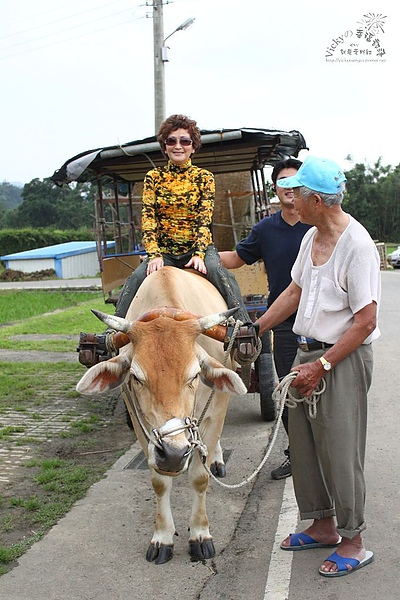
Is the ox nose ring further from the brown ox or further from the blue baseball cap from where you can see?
the blue baseball cap

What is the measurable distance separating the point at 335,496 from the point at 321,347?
0.81 meters

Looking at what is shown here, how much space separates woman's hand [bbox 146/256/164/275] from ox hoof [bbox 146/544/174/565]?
5.93 ft

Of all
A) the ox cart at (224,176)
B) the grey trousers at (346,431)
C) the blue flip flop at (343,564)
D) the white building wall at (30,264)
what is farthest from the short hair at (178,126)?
the white building wall at (30,264)

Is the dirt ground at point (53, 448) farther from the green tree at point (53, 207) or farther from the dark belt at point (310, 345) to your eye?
the green tree at point (53, 207)

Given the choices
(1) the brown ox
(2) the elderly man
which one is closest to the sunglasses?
(1) the brown ox

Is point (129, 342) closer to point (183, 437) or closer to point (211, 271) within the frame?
point (183, 437)

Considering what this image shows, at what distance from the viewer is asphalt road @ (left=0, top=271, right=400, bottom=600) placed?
346cm

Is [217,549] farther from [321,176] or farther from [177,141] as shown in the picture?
[177,141]

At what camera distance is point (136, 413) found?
366 centimetres

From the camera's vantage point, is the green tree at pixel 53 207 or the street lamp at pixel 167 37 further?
the green tree at pixel 53 207

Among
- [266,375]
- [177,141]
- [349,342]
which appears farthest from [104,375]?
[266,375]

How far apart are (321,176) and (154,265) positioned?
1.55m

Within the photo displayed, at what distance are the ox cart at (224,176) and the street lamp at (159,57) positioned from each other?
6133 millimetres

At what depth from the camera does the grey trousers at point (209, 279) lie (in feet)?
15.1
